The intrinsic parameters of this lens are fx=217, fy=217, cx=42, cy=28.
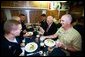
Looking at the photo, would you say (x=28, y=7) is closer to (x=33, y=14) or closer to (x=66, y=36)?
(x=33, y=14)

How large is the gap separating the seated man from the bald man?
0.46 meters

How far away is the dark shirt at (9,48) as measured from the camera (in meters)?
2.88

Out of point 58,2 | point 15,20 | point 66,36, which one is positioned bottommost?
point 66,36

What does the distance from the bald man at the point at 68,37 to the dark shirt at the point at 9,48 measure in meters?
0.48

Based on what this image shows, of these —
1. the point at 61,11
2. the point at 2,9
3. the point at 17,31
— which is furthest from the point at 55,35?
the point at 2,9

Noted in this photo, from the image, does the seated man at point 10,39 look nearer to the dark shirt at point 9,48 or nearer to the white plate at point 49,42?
the dark shirt at point 9,48

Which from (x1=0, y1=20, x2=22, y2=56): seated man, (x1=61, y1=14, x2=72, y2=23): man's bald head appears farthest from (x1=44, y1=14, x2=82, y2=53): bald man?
(x1=0, y1=20, x2=22, y2=56): seated man

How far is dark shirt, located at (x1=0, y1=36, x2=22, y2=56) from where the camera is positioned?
9.46ft

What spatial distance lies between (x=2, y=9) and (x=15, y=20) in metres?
0.23

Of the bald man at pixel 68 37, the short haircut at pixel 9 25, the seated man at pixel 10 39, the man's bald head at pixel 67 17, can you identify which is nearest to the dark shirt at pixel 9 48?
the seated man at pixel 10 39

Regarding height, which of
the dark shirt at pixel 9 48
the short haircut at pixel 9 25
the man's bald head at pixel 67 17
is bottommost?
the dark shirt at pixel 9 48

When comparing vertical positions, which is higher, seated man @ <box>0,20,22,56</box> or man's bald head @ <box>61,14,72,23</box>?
man's bald head @ <box>61,14,72,23</box>

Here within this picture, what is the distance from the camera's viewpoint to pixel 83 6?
9.62 ft

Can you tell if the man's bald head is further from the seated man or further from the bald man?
the seated man
